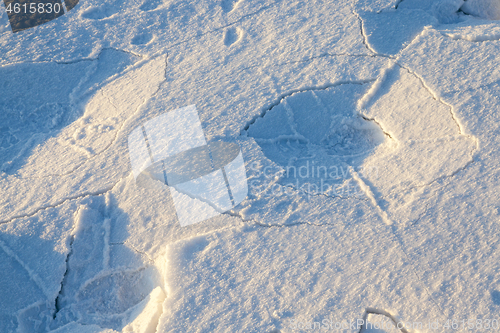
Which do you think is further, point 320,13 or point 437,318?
point 320,13

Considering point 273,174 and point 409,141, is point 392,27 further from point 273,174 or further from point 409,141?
point 273,174

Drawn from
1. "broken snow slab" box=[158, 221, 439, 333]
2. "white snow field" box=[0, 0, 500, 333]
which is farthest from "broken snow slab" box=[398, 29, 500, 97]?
"broken snow slab" box=[158, 221, 439, 333]

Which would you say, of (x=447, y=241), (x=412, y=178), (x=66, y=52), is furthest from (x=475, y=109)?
(x=66, y=52)

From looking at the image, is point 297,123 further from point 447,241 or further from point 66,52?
point 66,52

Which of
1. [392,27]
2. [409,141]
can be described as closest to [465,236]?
[409,141]

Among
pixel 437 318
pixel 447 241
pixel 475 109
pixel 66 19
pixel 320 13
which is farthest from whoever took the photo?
pixel 66 19

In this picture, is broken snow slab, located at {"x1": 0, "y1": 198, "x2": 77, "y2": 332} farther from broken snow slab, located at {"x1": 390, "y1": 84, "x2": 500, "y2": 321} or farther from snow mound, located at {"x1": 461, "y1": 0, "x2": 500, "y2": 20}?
snow mound, located at {"x1": 461, "y1": 0, "x2": 500, "y2": 20}

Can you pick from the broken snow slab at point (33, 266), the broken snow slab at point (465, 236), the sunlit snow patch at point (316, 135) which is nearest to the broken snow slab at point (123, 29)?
the sunlit snow patch at point (316, 135)
